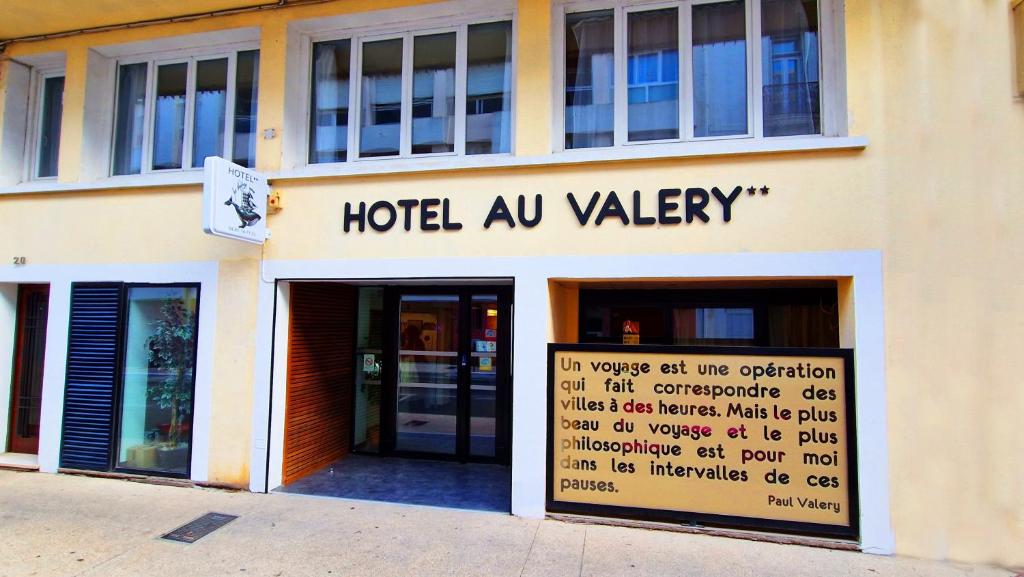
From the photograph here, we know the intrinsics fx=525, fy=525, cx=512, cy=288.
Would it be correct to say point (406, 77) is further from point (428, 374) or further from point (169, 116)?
point (428, 374)

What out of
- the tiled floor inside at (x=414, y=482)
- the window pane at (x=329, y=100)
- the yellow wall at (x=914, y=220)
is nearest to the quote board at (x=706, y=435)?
the yellow wall at (x=914, y=220)

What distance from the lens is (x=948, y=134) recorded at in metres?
4.24

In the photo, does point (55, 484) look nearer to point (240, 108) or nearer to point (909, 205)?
point (240, 108)

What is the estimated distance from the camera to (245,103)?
19.8 ft

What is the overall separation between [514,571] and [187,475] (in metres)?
3.85

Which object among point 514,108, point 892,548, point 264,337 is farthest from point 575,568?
point 514,108

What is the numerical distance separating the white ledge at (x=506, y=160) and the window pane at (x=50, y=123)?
58 centimetres

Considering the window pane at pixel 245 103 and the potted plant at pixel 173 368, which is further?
the window pane at pixel 245 103

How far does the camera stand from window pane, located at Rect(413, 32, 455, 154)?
5605mm

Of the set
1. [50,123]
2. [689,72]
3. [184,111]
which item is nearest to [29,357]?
[50,123]

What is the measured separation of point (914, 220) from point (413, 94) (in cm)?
480

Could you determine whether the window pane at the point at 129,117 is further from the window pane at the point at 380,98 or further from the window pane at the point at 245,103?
the window pane at the point at 380,98

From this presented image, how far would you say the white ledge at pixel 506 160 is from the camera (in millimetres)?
4469

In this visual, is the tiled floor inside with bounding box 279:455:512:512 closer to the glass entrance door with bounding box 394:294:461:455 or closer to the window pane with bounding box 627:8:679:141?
the glass entrance door with bounding box 394:294:461:455
